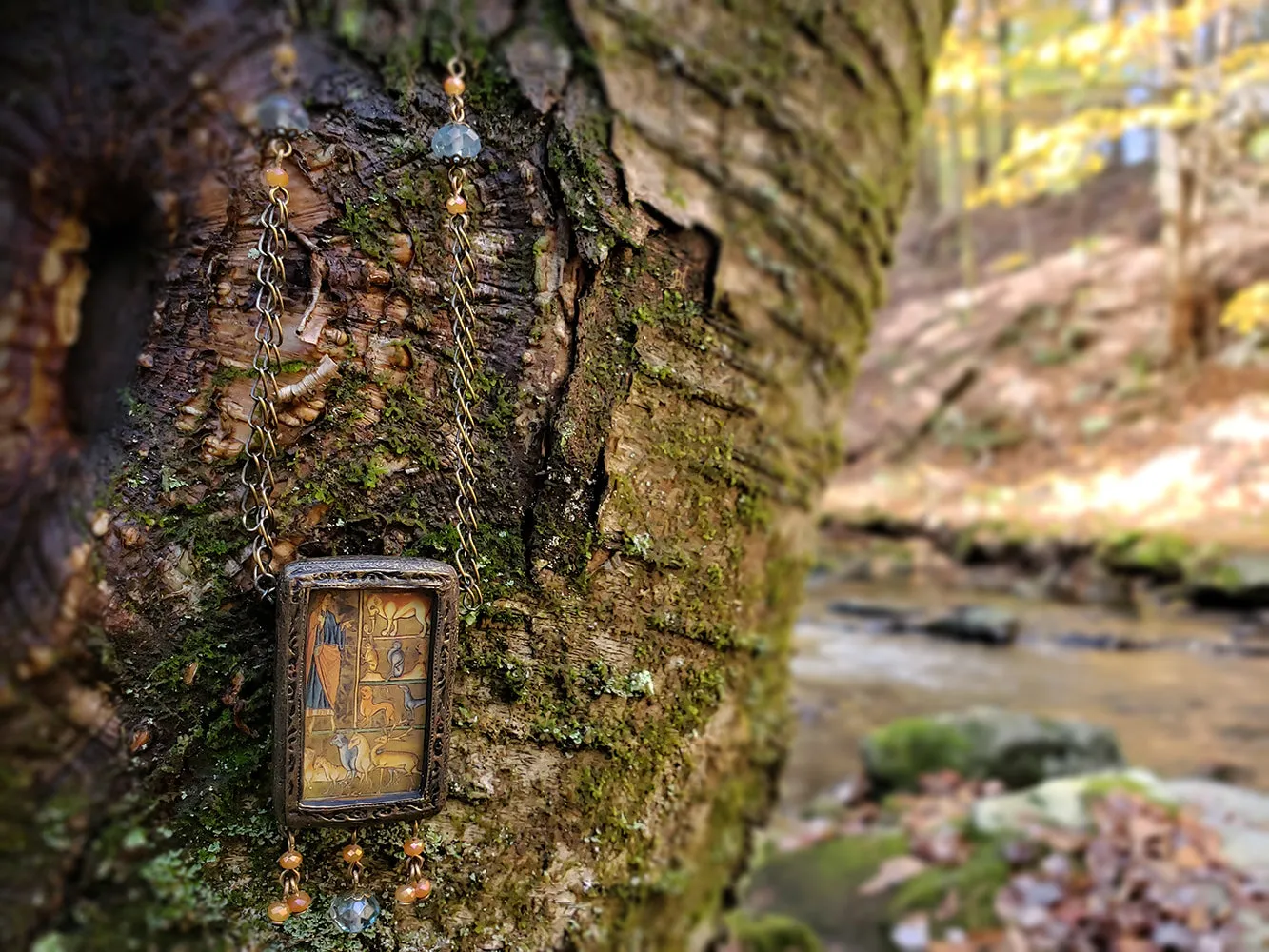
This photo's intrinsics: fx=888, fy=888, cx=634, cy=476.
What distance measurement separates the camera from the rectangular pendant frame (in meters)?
0.80

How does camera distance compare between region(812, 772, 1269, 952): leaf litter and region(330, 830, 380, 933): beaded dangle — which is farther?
region(812, 772, 1269, 952): leaf litter

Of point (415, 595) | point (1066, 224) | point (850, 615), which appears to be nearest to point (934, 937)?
point (415, 595)

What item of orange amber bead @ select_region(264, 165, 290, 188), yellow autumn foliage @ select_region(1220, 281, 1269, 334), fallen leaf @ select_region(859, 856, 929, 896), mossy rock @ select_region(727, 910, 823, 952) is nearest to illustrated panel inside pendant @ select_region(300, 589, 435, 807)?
orange amber bead @ select_region(264, 165, 290, 188)

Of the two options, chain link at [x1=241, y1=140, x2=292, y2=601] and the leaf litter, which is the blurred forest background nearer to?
the leaf litter

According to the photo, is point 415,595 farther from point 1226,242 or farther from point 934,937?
point 1226,242

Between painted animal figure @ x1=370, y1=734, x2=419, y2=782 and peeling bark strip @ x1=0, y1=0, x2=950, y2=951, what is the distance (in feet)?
0.19

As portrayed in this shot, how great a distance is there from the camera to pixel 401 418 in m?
0.84

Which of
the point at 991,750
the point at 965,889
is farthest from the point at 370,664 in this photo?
the point at 991,750

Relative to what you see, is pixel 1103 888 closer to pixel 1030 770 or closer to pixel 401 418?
pixel 1030 770

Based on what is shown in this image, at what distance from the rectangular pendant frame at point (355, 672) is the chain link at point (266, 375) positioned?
0.15ft

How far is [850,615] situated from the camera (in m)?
9.40

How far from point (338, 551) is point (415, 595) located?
0.27 ft

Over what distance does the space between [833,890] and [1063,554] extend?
7220 millimetres

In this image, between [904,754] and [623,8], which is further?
[904,754]
